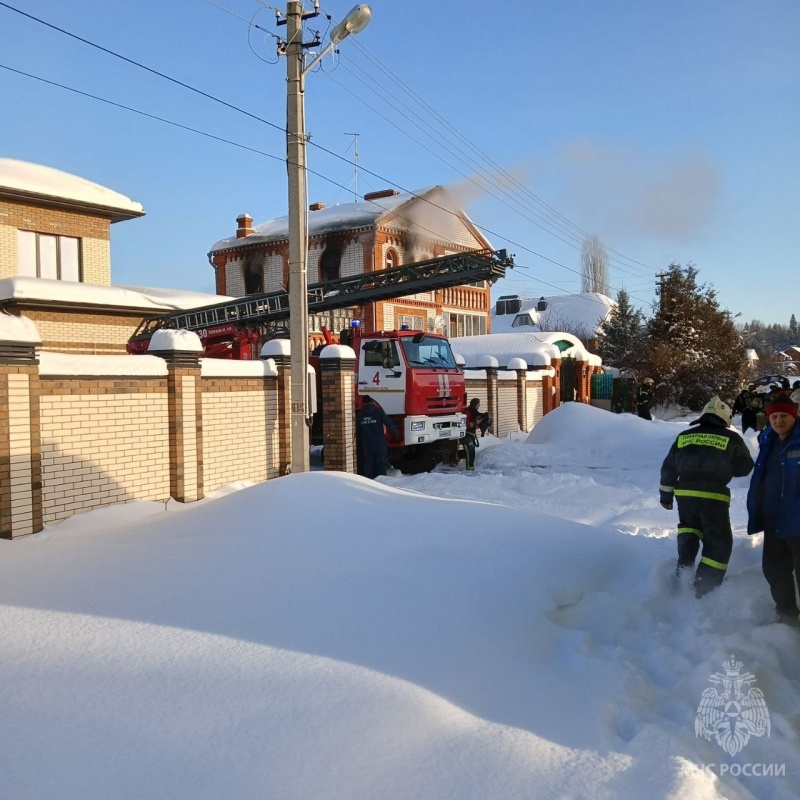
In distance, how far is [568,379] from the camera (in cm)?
3006

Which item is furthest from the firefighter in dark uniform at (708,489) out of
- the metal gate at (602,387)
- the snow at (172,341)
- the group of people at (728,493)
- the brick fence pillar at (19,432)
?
the metal gate at (602,387)

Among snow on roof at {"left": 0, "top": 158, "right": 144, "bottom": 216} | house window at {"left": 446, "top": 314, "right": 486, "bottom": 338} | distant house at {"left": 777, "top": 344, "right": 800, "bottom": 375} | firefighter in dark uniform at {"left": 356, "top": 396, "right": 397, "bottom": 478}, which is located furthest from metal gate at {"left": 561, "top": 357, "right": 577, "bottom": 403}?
distant house at {"left": 777, "top": 344, "right": 800, "bottom": 375}

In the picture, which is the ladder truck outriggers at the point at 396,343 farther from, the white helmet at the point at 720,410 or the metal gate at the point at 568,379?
the metal gate at the point at 568,379

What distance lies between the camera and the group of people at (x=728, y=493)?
456 centimetres

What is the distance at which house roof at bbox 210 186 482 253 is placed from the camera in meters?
31.1

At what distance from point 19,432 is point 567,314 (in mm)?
52918

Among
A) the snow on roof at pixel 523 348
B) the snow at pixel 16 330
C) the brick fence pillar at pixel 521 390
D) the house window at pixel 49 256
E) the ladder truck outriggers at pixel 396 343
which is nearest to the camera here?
the snow at pixel 16 330

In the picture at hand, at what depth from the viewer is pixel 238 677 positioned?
3.39 m

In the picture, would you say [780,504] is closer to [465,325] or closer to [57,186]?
[57,186]

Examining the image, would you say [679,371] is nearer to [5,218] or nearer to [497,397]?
[497,397]

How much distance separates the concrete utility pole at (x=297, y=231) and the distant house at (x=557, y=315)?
42.5 meters

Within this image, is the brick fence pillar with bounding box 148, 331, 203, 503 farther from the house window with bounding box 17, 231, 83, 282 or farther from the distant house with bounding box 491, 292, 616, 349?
the distant house with bounding box 491, 292, 616, 349

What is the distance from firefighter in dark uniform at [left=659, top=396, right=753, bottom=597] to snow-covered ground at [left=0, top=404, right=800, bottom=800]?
24 centimetres

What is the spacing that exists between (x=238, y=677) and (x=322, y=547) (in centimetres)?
163
